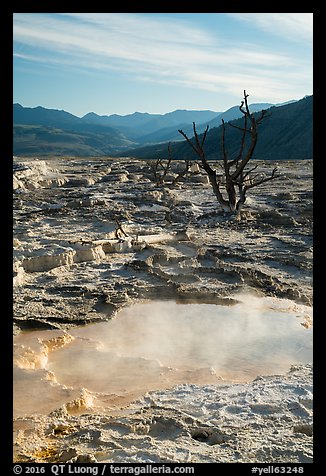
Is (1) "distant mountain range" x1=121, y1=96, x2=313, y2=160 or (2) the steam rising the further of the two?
(1) "distant mountain range" x1=121, y1=96, x2=313, y2=160

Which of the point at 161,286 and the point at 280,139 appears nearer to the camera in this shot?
the point at 161,286

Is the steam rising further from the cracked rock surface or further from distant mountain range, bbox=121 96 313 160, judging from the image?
distant mountain range, bbox=121 96 313 160

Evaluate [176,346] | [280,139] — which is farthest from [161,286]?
[280,139]

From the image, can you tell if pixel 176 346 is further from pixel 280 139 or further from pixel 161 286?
pixel 280 139

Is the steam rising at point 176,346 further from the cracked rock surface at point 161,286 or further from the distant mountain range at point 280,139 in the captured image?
the distant mountain range at point 280,139

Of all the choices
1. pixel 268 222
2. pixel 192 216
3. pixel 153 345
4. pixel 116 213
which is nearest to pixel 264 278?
pixel 153 345

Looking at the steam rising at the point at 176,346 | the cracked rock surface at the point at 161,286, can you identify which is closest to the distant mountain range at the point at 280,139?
the cracked rock surface at the point at 161,286

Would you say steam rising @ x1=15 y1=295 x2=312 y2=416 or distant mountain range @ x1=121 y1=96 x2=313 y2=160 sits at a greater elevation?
distant mountain range @ x1=121 y1=96 x2=313 y2=160

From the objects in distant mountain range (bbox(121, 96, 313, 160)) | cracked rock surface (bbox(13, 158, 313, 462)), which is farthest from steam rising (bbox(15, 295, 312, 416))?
distant mountain range (bbox(121, 96, 313, 160))

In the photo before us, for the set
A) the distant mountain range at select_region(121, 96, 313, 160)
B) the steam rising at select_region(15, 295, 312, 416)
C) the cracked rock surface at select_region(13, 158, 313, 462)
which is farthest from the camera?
the distant mountain range at select_region(121, 96, 313, 160)
